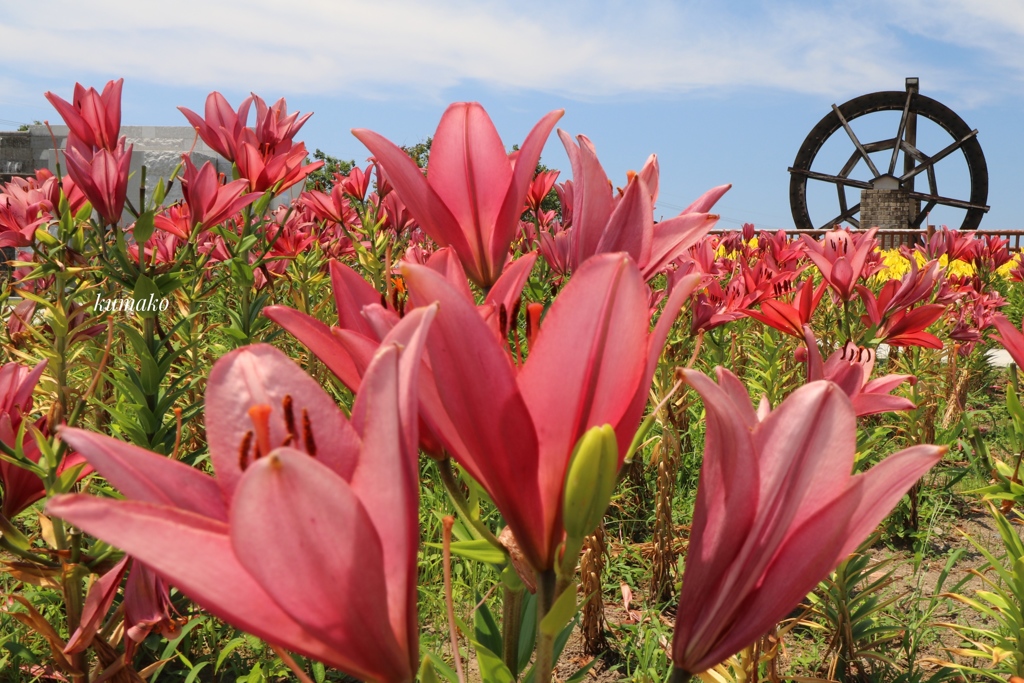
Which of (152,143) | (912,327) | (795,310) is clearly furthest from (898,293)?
(152,143)

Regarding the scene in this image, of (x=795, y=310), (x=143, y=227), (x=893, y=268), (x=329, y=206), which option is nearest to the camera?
(x=143, y=227)

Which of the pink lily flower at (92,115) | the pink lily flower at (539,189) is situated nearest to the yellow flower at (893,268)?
the pink lily flower at (539,189)

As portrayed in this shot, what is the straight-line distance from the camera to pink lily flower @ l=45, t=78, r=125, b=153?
5.01 ft

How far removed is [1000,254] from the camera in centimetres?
402

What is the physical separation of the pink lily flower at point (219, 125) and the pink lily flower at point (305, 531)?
1.51m

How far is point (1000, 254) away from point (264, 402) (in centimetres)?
459

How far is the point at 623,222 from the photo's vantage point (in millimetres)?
560

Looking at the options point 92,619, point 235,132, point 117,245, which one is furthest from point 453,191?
point 235,132

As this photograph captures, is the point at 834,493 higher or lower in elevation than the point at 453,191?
lower

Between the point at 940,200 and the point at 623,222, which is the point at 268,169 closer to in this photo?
the point at 623,222

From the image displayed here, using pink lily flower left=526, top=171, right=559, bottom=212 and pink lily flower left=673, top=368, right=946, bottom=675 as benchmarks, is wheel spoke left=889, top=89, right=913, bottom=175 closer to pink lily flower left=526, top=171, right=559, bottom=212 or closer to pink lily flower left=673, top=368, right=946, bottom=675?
pink lily flower left=526, top=171, right=559, bottom=212

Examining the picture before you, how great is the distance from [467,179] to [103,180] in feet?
3.14

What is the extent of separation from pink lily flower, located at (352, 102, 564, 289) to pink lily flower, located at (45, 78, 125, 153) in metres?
1.19

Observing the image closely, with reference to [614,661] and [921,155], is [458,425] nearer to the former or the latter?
[614,661]
